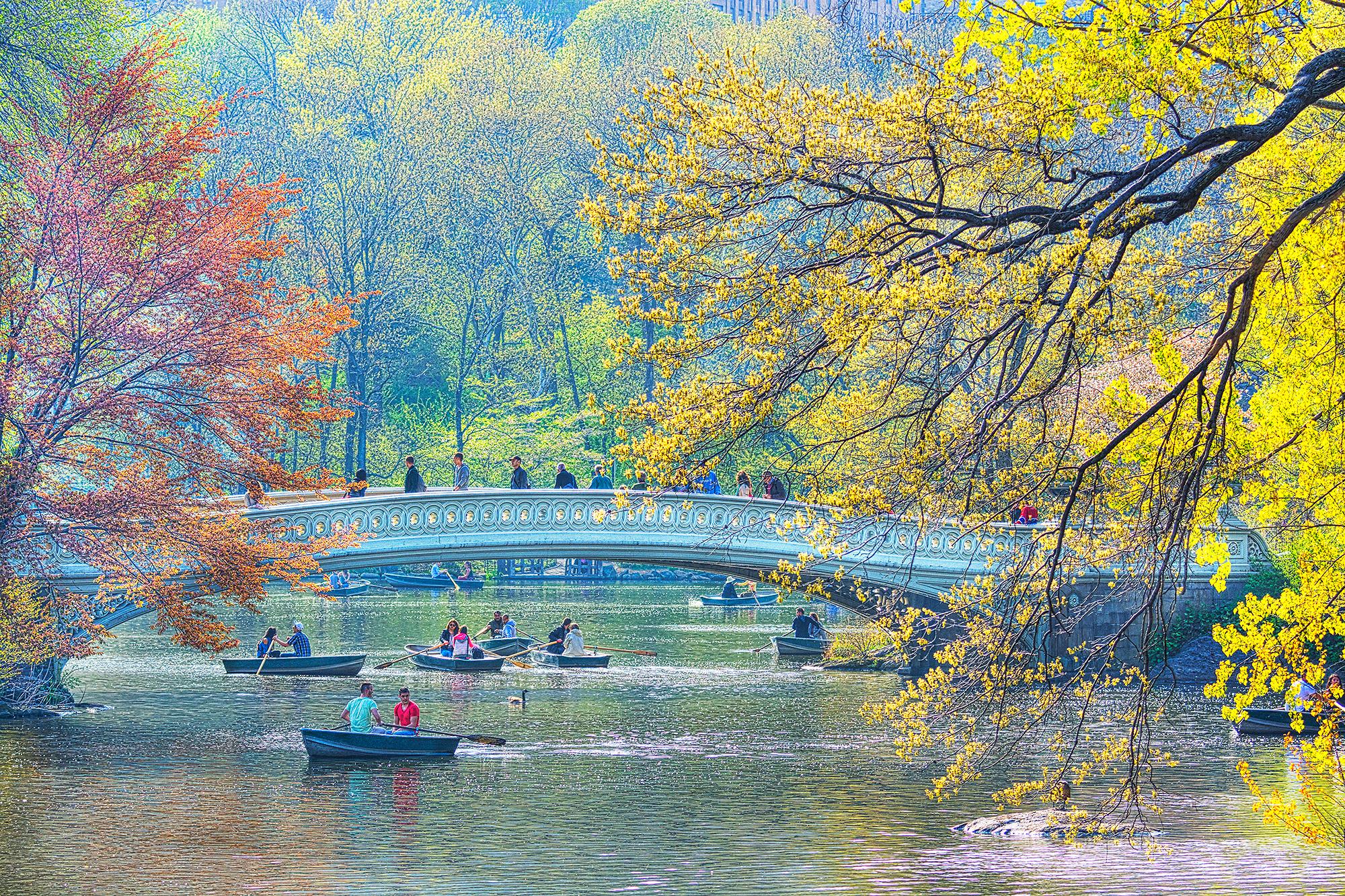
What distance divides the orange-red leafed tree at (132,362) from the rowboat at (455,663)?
9523 mm

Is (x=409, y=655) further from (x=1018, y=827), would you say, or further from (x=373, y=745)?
(x=1018, y=827)

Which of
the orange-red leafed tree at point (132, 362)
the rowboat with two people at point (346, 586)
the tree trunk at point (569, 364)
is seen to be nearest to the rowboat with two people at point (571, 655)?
the orange-red leafed tree at point (132, 362)

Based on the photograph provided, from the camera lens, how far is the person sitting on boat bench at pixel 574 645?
37062mm

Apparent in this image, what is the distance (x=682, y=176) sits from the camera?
30.0 feet

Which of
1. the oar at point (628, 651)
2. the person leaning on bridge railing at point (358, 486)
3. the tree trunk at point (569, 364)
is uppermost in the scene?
the tree trunk at point (569, 364)

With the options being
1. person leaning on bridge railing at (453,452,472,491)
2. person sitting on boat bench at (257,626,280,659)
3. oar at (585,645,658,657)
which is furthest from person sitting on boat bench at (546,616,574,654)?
person sitting on boat bench at (257,626,280,659)

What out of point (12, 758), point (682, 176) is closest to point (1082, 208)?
point (682, 176)

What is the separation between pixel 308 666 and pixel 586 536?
23.3 feet

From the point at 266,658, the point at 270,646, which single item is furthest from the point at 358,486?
the point at 270,646

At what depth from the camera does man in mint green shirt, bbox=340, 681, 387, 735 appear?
24641 mm

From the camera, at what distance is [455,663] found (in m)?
35.9

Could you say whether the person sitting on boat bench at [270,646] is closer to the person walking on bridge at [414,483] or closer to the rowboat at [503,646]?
the person walking on bridge at [414,483]

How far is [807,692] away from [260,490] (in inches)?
470

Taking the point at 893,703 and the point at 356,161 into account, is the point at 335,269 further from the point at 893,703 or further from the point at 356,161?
the point at 893,703
